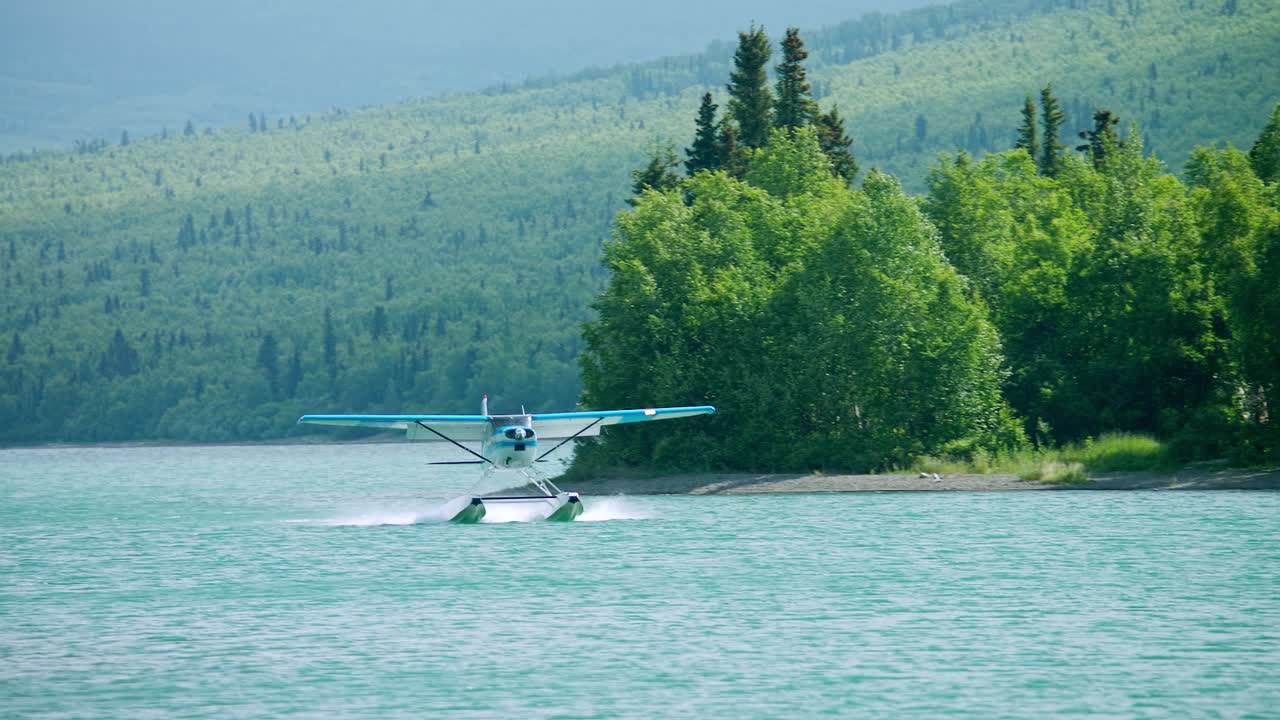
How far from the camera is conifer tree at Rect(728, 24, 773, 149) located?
246ft

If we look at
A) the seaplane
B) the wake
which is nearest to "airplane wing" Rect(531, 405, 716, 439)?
the seaplane

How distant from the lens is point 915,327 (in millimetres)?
57375

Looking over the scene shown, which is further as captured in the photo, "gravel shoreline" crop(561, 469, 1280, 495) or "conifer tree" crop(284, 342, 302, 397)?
"conifer tree" crop(284, 342, 302, 397)

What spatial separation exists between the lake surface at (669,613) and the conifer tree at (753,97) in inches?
1120

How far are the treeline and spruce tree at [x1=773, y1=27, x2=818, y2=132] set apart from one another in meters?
12.0

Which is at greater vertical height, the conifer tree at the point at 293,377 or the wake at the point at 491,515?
the conifer tree at the point at 293,377

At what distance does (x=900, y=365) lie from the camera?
57594 millimetres

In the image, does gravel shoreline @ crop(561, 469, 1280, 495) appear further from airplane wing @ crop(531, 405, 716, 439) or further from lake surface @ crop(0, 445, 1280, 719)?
airplane wing @ crop(531, 405, 716, 439)

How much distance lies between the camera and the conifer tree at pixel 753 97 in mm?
75000

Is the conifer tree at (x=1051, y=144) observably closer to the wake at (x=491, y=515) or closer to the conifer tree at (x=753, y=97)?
the conifer tree at (x=753, y=97)

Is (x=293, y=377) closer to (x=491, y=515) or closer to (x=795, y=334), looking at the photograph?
(x=795, y=334)

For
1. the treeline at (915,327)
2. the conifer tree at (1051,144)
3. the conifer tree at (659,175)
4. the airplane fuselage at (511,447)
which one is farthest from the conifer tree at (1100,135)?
the airplane fuselage at (511,447)

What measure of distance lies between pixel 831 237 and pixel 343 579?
99.6 feet

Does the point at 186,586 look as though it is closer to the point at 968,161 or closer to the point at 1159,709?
the point at 1159,709
